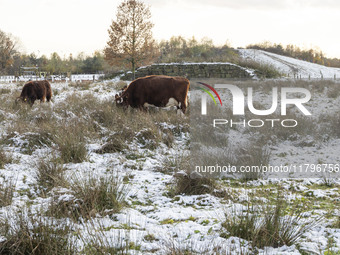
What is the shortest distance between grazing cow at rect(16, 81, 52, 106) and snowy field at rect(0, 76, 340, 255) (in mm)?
3393

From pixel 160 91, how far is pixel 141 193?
6173 millimetres

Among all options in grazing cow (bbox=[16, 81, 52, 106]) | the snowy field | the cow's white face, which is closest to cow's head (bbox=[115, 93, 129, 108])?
the snowy field

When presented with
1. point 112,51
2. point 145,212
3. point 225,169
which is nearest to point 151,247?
point 145,212

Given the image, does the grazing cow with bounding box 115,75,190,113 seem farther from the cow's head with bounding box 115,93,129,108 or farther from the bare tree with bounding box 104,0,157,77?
the bare tree with bounding box 104,0,157,77

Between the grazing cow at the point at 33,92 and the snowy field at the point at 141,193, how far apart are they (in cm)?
339

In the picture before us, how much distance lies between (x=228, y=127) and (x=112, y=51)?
1976 cm

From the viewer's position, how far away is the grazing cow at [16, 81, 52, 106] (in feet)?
41.2

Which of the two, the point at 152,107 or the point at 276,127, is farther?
the point at 152,107

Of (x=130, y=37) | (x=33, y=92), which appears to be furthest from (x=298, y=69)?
(x=33, y=92)

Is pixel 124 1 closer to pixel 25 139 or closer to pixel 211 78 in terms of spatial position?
pixel 211 78

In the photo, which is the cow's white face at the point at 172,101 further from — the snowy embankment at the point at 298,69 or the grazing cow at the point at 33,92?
the snowy embankment at the point at 298,69

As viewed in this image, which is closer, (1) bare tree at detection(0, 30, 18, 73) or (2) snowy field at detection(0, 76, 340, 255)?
(2) snowy field at detection(0, 76, 340, 255)

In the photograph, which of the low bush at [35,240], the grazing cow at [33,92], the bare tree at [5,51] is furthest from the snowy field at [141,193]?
the bare tree at [5,51]

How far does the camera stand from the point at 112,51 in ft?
87.9
